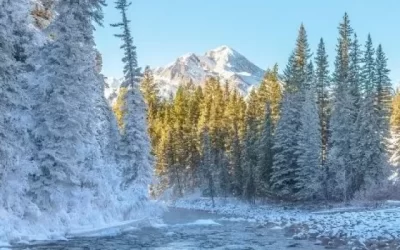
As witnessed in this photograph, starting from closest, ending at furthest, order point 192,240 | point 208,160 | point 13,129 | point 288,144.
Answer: point 192,240 → point 13,129 → point 288,144 → point 208,160

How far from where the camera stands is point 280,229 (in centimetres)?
2916

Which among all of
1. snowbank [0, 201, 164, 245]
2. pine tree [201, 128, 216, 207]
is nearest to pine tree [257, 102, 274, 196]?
pine tree [201, 128, 216, 207]

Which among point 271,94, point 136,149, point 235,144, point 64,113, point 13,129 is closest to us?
point 13,129

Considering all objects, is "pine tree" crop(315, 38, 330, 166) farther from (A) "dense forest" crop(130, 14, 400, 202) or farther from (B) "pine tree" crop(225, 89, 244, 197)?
(B) "pine tree" crop(225, 89, 244, 197)

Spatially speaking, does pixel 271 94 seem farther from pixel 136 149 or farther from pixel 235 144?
pixel 136 149

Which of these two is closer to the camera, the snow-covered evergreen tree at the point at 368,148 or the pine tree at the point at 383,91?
the snow-covered evergreen tree at the point at 368,148

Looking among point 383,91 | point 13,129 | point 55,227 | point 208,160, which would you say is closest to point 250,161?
point 208,160

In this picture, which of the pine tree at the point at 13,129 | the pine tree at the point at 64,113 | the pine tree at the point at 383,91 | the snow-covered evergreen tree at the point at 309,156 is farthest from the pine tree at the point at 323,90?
the pine tree at the point at 13,129

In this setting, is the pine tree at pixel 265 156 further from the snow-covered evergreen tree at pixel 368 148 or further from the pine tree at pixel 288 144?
the snow-covered evergreen tree at pixel 368 148

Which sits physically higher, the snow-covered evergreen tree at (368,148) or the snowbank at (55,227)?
the snow-covered evergreen tree at (368,148)

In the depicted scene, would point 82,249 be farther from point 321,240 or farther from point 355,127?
point 355,127

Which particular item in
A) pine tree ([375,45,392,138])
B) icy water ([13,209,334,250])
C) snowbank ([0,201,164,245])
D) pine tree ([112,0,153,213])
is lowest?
icy water ([13,209,334,250])

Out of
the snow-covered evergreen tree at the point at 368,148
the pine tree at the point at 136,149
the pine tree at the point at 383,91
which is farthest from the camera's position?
the pine tree at the point at 383,91

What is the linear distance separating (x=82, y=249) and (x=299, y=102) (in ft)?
120
